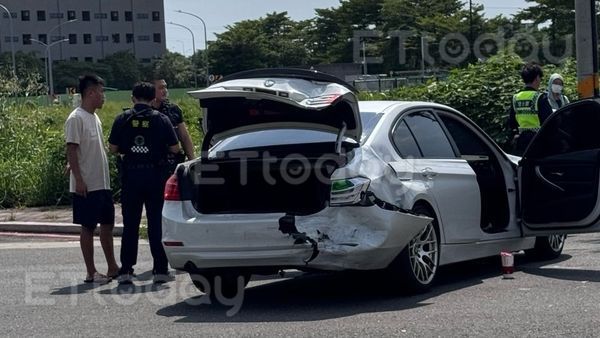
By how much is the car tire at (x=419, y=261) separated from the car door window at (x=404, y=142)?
47 centimetres

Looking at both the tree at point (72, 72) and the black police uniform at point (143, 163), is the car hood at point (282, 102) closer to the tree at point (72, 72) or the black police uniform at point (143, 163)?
the black police uniform at point (143, 163)

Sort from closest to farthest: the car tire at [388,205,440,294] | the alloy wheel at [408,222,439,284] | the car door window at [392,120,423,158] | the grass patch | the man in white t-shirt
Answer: the car tire at [388,205,440,294], the alloy wheel at [408,222,439,284], the car door window at [392,120,423,158], the man in white t-shirt, the grass patch

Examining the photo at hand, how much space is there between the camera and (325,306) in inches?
317

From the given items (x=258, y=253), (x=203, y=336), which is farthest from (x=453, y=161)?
(x=203, y=336)

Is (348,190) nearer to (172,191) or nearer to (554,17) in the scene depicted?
(172,191)

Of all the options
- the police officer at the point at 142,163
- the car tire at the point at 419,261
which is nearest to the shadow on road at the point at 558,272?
the car tire at the point at 419,261

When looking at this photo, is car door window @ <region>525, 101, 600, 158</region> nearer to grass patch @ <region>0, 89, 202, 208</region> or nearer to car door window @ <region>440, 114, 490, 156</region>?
car door window @ <region>440, 114, 490, 156</region>

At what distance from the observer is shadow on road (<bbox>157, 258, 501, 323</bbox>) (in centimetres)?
776

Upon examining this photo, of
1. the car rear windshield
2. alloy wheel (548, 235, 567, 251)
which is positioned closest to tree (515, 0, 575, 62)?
alloy wheel (548, 235, 567, 251)

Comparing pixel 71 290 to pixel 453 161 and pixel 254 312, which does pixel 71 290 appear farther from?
pixel 453 161

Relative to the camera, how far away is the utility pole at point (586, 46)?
551 inches

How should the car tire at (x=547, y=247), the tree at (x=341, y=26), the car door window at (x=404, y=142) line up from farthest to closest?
the tree at (x=341, y=26) < the car tire at (x=547, y=247) < the car door window at (x=404, y=142)

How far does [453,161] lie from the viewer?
8883mm

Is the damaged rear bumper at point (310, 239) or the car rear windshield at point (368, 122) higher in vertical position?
the car rear windshield at point (368, 122)
